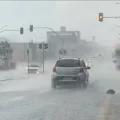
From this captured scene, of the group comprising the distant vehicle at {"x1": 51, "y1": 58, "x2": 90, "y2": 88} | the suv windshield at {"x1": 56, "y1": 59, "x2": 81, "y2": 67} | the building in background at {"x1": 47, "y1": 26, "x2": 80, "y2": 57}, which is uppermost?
the suv windshield at {"x1": 56, "y1": 59, "x2": 81, "y2": 67}

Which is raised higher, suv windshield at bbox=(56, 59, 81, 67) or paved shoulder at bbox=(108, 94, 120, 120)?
suv windshield at bbox=(56, 59, 81, 67)

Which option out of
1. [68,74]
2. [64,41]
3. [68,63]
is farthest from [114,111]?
[64,41]

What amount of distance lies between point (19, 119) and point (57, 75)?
10.1 meters

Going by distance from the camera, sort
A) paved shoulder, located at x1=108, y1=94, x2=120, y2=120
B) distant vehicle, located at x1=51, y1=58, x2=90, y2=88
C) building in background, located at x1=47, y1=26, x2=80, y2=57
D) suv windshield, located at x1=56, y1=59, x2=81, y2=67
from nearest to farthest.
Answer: paved shoulder, located at x1=108, y1=94, x2=120, y2=120 < distant vehicle, located at x1=51, y1=58, x2=90, y2=88 < suv windshield, located at x1=56, y1=59, x2=81, y2=67 < building in background, located at x1=47, y1=26, x2=80, y2=57

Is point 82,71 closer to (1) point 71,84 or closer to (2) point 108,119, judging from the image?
(1) point 71,84

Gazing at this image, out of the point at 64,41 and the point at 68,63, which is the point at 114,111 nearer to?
the point at 68,63

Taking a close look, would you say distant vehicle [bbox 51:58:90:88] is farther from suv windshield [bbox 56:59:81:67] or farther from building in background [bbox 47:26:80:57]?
building in background [bbox 47:26:80:57]

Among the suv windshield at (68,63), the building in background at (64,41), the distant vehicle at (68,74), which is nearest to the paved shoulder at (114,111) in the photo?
the distant vehicle at (68,74)

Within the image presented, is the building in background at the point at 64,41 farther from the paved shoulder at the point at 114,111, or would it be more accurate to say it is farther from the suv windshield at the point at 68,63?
the paved shoulder at the point at 114,111

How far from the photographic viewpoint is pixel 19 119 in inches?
395

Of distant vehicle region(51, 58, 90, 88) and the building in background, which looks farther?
the building in background

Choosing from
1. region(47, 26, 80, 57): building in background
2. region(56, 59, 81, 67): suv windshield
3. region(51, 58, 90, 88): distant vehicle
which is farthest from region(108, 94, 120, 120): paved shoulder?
region(47, 26, 80, 57): building in background

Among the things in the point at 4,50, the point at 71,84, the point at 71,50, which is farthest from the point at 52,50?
the point at 71,84

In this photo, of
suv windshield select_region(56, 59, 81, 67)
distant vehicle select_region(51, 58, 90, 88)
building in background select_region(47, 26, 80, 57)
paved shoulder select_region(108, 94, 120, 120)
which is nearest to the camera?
paved shoulder select_region(108, 94, 120, 120)
